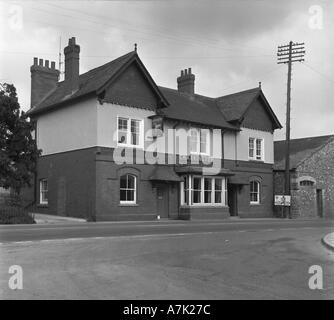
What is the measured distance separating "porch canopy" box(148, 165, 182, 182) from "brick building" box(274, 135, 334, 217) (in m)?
12.0

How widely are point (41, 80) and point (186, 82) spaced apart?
10.3m

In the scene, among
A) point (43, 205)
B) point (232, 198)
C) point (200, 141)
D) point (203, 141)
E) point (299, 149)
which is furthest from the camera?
point (299, 149)

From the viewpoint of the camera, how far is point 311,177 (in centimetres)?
3903

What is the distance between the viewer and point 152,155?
28.8 metres

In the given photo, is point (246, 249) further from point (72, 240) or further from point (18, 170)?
point (18, 170)

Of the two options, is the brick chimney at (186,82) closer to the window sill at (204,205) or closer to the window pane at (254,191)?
the window pane at (254,191)

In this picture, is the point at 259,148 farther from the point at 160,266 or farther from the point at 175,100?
the point at 160,266

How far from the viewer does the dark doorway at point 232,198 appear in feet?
113

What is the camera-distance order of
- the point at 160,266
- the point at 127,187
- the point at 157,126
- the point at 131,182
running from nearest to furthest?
the point at 160,266
the point at 127,187
the point at 131,182
the point at 157,126

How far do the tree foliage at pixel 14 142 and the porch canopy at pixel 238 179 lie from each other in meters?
13.5

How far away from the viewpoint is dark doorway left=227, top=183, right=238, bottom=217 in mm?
34594

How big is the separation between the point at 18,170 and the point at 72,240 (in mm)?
10883

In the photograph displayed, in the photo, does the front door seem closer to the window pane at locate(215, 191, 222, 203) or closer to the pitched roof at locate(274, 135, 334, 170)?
the window pane at locate(215, 191, 222, 203)

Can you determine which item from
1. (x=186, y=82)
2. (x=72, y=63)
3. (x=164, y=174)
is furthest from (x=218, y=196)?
(x=72, y=63)
